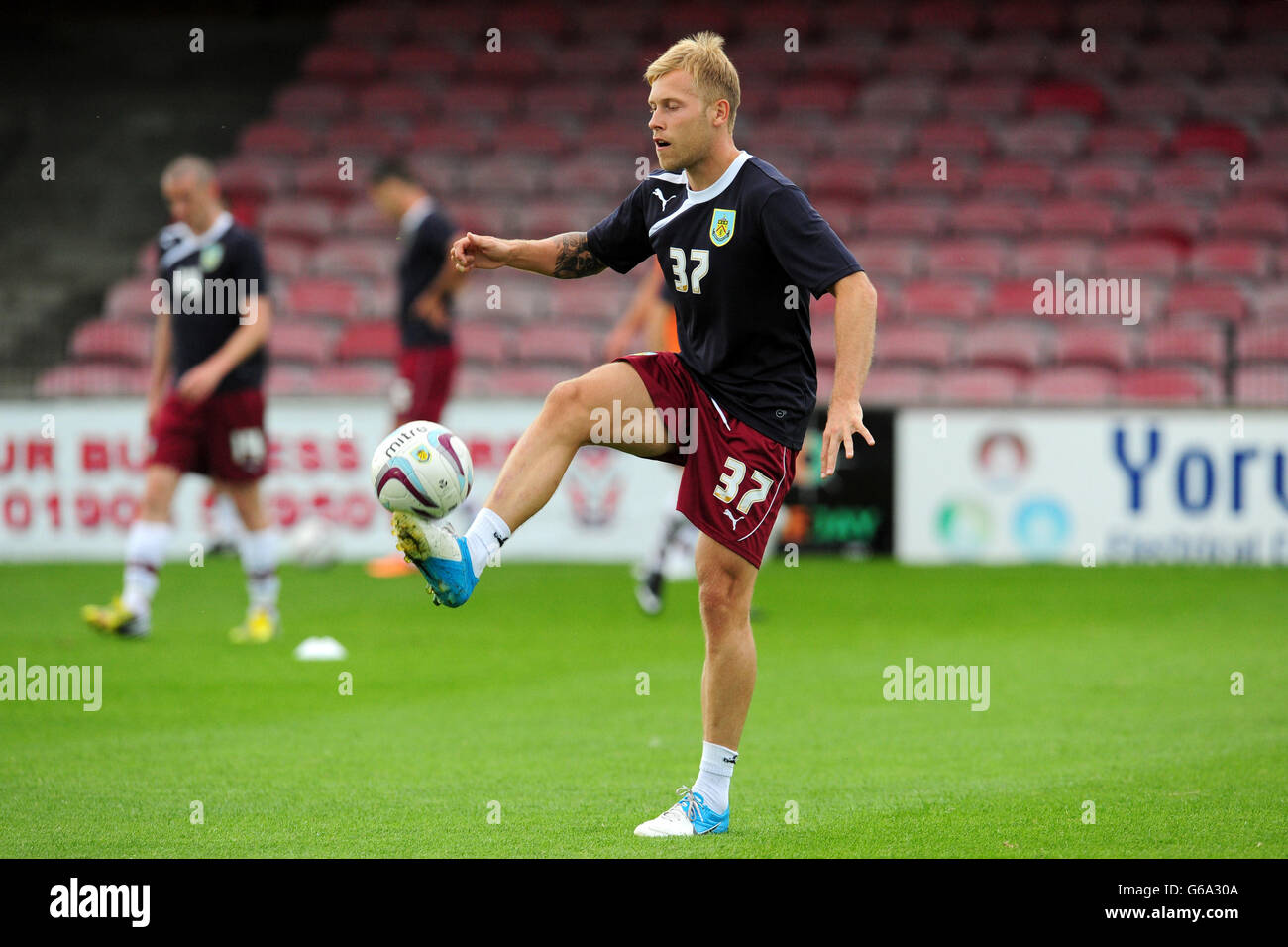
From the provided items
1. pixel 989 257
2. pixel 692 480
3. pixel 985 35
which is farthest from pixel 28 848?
pixel 985 35

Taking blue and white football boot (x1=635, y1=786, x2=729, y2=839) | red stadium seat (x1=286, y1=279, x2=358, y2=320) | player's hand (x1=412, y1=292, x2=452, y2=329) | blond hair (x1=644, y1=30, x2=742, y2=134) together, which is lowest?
blue and white football boot (x1=635, y1=786, x2=729, y2=839)

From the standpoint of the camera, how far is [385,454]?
4633mm

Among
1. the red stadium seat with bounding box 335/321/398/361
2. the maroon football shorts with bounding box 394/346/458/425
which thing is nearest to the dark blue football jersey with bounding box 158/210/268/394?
the maroon football shorts with bounding box 394/346/458/425

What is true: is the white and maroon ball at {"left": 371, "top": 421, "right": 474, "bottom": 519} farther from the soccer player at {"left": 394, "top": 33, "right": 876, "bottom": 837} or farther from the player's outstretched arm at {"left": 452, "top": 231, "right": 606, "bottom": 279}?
the player's outstretched arm at {"left": 452, "top": 231, "right": 606, "bottom": 279}

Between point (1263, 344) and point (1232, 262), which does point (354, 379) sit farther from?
point (1232, 262)

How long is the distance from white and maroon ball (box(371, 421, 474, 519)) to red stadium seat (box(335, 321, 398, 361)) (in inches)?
477

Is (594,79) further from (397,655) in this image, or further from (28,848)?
(28,848)

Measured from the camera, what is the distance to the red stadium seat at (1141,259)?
1686 centimetres

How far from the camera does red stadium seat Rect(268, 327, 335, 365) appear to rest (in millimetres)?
16703

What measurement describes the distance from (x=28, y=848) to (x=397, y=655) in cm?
435

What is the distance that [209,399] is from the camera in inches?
367

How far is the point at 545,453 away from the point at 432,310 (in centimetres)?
781

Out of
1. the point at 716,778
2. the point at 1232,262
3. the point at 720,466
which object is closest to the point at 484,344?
the point at 1232,262

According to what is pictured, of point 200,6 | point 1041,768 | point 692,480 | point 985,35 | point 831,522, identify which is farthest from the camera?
point 200,6
